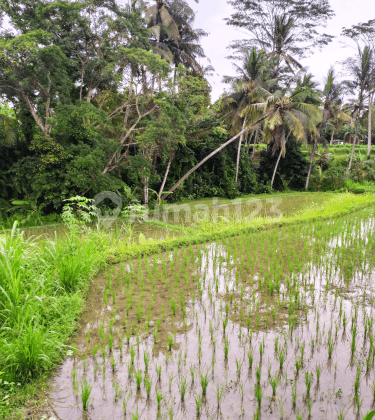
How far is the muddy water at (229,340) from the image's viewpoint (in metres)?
2.04

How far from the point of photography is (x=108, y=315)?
10.3 ft

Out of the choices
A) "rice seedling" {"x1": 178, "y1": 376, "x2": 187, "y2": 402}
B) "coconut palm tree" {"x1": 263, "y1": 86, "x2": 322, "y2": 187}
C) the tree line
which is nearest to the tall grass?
"rice seedling" {"x1": 178, "y1": 376, "x2": 187, "y2": 402}

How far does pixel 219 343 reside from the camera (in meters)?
2.69

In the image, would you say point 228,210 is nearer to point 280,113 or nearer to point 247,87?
point 280,113

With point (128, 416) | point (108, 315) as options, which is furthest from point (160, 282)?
point (128, 416)

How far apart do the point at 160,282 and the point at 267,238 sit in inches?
103

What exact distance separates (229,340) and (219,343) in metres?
0.10

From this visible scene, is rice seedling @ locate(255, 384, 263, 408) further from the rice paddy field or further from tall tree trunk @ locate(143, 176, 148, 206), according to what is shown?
tall tree trunk @ locate(143, 176, 148, 206)

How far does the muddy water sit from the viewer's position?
6.70 feet

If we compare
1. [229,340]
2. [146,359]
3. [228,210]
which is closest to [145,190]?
[228,210]

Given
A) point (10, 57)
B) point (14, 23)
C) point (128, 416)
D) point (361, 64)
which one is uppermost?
point (361, 64)

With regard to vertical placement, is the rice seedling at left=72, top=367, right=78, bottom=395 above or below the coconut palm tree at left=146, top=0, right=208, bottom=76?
below

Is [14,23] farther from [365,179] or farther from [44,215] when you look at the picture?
[365,179]

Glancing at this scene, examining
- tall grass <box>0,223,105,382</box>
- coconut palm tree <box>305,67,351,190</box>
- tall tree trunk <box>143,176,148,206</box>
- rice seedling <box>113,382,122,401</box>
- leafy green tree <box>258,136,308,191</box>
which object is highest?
coconut palm tree <box>305,67,351,190</box>
